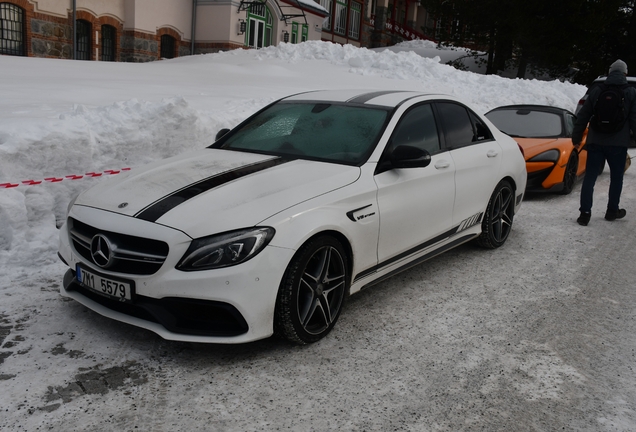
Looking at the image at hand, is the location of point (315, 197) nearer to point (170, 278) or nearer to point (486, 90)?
point (170, 278)

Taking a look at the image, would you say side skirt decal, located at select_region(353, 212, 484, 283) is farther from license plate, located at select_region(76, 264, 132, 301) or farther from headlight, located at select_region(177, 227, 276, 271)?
license plate, located at select_region(76, 264, 132, 301)

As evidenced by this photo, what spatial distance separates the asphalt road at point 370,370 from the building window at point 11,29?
739 inches

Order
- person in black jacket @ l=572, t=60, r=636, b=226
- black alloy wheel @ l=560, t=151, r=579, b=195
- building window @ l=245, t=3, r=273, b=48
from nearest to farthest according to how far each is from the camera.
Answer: person in black jacket @ l=572, t=60, r=636, b=226 → black alloy wheel @ l=560, t=151, r=579, b=195 → building window @ l=245, t=3, r=273, b=48

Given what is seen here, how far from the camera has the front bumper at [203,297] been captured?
11.3 ft

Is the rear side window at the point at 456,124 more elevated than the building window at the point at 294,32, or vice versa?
the building window at the point at 294,32

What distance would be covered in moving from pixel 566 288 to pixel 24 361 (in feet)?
13.8

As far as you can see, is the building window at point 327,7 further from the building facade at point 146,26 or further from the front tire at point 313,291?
the front tire at point 313,291

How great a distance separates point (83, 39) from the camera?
23.4 metres

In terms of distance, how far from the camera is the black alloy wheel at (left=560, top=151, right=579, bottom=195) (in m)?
9.22

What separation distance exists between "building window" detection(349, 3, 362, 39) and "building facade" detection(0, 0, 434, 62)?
3.94 m

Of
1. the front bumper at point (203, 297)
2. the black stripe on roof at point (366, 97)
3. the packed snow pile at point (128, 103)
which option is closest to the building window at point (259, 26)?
the packed snow pile at point (128, 103)

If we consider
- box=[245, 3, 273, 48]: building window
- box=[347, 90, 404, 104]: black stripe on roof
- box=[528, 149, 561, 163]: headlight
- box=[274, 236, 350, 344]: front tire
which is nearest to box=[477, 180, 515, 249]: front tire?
box=[347, 90, 404, 104]: black stripe on roof

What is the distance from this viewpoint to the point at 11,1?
20328 millimetres

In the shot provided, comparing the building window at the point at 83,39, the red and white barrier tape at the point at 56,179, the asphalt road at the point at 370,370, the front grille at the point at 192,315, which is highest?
the building window at the point at 83,39
